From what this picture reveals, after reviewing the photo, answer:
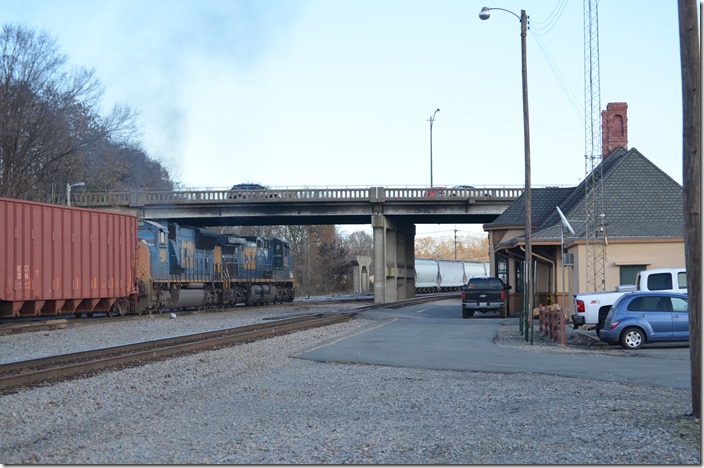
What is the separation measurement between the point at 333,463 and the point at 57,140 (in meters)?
43.4

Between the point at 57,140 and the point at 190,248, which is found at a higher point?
the point at 57,140

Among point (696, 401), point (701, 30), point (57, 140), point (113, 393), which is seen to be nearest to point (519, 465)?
point (696, 401)

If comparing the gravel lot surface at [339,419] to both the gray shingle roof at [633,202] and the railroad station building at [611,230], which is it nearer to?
the railroad station building at [611,230]

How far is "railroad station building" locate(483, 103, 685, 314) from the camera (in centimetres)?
2953

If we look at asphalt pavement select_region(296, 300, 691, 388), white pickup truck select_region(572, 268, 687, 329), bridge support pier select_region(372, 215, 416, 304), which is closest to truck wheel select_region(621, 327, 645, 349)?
asphalt pavement select_region(296, 300, 691, 388)

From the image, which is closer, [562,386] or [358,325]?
[562,386]

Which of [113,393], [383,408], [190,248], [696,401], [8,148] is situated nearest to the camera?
[696,401]

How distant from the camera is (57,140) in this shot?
46.9 m

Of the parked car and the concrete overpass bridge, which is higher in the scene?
the concrete overpass bridge

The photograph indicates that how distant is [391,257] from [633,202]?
25.9m

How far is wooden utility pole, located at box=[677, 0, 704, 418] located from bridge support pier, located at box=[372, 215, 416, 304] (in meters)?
44.9

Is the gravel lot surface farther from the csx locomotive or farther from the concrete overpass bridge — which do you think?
the concrete overpass bridge

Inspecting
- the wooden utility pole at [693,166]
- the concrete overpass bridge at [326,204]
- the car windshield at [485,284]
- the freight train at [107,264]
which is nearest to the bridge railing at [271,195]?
the concrete overpass bridge at [326,204]

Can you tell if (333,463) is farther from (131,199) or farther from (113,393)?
(131,199)
